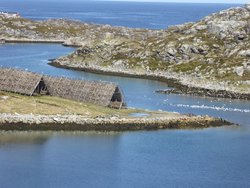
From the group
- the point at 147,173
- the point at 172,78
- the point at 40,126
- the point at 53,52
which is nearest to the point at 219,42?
the point at 172,78

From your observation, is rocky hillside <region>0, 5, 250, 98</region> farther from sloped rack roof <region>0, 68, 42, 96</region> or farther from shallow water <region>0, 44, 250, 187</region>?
sloped rack roof <region>0, 68, 42, 96</region>

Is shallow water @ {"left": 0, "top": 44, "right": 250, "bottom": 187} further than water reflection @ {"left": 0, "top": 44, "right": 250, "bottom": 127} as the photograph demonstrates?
No

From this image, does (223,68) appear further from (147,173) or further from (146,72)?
(147,173)

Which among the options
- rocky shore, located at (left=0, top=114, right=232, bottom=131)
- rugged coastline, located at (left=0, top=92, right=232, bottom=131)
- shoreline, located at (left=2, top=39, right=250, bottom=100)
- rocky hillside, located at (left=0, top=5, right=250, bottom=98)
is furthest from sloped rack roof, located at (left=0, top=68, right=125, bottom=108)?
rocky hillside, located at (left=0, top=5, right=250, bottom=98)

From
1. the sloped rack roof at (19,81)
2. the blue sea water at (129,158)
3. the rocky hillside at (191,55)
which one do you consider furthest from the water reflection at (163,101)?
the sloped rack roof at (19,81)

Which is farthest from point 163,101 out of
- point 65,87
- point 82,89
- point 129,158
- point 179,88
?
point 129,158

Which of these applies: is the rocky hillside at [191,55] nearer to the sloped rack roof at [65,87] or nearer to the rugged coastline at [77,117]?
the rugged coastline at [77,117]

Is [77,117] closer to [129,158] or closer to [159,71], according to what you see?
[129,158]
